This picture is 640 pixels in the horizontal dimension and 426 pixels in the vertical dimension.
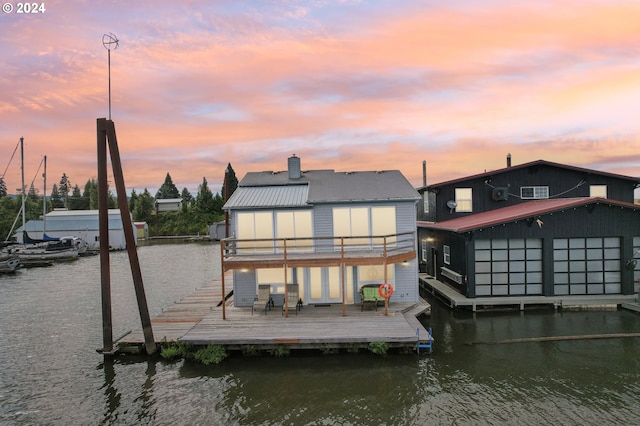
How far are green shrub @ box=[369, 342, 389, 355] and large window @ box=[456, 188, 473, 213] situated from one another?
48.3 ft

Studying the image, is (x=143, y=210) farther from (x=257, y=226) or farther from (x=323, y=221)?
(x=323, y=221)

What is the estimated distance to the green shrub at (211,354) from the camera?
12.5 metres

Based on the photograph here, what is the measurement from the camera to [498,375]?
11391 millimetres

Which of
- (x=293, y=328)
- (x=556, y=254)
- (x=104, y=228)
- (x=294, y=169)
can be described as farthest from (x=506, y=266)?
(x=104, y=228)

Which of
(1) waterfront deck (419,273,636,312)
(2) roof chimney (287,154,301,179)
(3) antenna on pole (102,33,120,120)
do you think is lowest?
(1) waterfront deck (419,273,636,312)

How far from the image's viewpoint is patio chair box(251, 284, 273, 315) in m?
Answer: 16.0

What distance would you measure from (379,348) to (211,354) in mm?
5952

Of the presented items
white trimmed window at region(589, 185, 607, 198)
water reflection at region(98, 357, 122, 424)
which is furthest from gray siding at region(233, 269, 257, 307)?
white trimmed window at region(589, 185, 607, 198)

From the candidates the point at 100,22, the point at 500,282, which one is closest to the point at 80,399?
the point at 100,22

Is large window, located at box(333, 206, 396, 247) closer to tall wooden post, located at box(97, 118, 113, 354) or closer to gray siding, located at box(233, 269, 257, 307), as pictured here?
gray siding, located at box(233, 269, 257, 307)

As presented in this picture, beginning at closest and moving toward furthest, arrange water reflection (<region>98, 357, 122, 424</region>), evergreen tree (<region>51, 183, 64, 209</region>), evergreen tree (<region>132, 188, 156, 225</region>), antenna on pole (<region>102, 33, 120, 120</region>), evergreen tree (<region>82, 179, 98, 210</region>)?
1. water reflection (<region>98, 357, 122, 424</region>)
2. antenna on pole (<region>102, 33, 120, 120</region>)
3. evergreen tree (<region>132, 188, 156, 225</region>)
4. evergreen tree (<region>82, 179, 98, 210</region>)
5. evergreen tree (<region>51, 183, 64, 209</region>)

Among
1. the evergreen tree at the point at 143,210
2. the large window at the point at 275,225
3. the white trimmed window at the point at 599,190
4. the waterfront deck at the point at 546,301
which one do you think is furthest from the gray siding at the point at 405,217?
the evergreen tree at the point at 143,210

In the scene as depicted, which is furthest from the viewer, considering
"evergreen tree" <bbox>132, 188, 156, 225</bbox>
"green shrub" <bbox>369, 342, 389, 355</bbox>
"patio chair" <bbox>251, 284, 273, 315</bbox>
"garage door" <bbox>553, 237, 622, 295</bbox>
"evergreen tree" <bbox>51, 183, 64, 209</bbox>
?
"evergreen tree" <bbox>51, 183, 64, 209</bbox>

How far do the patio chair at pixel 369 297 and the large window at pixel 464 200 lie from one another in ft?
37.9
